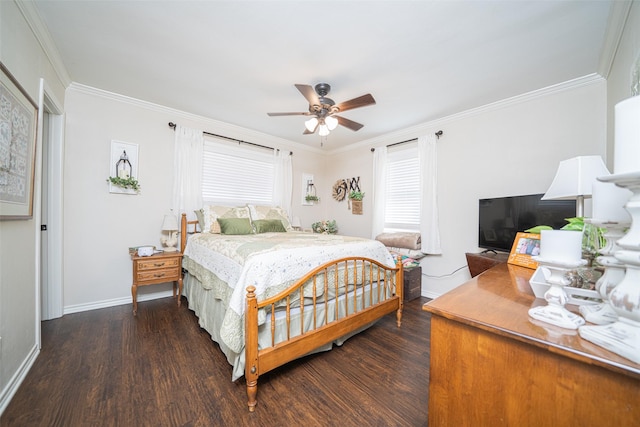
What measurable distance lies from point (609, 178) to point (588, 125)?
278 cm

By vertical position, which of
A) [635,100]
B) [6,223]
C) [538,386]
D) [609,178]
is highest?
[635,100]

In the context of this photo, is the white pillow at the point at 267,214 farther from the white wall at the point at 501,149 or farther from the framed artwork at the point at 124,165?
the white wall at the point at 501,149

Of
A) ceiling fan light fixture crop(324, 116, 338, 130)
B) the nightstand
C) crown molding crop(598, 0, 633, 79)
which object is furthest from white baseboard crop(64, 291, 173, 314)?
crown molding crop(598, 0, 633, 79)

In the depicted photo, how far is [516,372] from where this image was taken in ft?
2.33

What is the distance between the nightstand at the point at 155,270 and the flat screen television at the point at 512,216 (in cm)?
372

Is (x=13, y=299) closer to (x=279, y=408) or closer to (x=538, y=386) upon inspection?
(x=279, y=408)

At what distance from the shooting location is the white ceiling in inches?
65.6

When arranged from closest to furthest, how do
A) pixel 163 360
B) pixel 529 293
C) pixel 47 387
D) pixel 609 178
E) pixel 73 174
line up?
pixel 609 178 < pixel 529 293 < pixel 47 387 < pixel 163 360 < pixel 73 174

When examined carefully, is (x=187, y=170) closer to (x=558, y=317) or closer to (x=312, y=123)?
(x=312, y=123)

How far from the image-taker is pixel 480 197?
10.1 ft

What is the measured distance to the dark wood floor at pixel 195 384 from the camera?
4.52ft

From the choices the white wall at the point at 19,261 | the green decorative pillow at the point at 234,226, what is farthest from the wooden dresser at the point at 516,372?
the green decorative pillow at the point at 234,226

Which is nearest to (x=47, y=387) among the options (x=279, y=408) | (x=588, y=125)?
(x=279, y=408)

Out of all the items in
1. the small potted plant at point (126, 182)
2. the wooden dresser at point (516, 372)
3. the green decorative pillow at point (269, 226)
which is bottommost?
the wooden dresser at point (516, 372)
